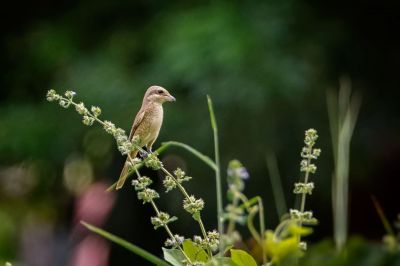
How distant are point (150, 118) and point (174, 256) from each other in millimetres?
754

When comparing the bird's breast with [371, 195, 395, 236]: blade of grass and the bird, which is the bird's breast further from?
[371, 195, 395, 236]: blade of grass

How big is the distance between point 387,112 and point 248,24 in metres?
1.17

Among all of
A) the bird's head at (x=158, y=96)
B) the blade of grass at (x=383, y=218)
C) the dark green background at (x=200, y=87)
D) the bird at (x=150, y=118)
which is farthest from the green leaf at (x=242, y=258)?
the dark green background at (x=200, y=87)

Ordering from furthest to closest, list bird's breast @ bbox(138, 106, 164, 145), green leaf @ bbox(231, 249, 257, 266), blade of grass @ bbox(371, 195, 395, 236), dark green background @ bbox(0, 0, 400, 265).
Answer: dark green background @ bbox(0, 0, 400, 265) → bird's breast @ bbox(138, 106, 164, 145) → green leaf @ bbox(231, 249, 257, 266) → blade of grass @ bbox(371, 195, 395, 236)

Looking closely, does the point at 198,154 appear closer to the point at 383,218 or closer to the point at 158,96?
the point at 383,218

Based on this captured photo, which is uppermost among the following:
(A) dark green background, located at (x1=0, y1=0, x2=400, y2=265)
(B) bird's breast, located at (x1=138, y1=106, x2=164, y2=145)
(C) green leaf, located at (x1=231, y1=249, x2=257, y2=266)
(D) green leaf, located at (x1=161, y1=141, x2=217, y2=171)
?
(A) dark green background, located at (x1=0, y1=0, x2=400, y2=265)

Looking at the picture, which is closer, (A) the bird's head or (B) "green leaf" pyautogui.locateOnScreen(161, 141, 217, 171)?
(B) "green leaf" pyautogui.locateOnScreen(161, 141, 217, 171)

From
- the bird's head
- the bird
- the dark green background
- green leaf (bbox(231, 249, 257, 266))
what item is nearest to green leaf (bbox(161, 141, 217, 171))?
green leaf (bbox(231, 249, 257, 266))

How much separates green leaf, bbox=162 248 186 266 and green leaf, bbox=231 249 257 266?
77 millimetres

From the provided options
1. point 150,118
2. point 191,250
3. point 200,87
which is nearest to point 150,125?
point 150,118

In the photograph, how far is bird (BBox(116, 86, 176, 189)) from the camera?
2.37 meters

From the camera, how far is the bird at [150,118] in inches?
93.2

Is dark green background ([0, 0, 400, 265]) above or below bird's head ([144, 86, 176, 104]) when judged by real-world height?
above

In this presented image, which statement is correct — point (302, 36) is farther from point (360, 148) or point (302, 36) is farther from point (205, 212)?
point (205, 212)
